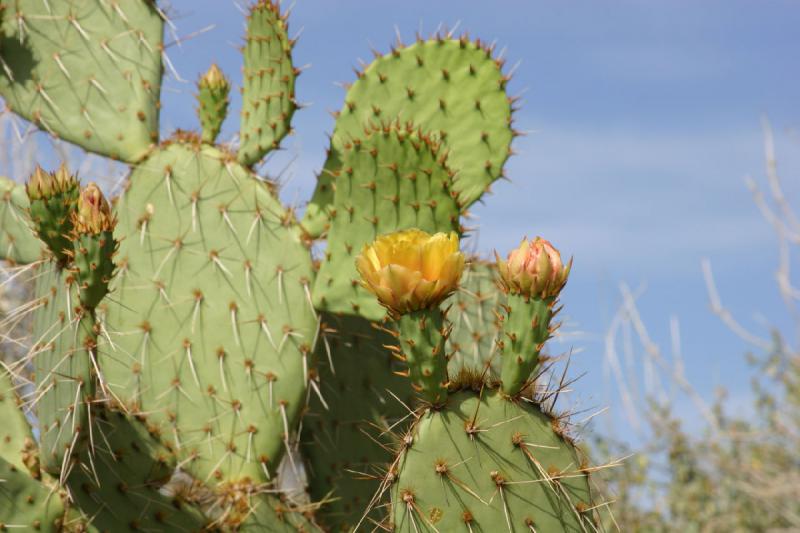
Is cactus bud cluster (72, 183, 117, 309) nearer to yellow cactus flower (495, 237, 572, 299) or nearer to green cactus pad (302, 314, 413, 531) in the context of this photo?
yellow cactus flower (495, 237, 572, 299)

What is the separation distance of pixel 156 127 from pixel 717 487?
4577 millimetres

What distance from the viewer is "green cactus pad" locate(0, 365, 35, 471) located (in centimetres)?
192

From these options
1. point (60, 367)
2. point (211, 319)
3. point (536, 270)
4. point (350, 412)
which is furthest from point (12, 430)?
point (536, 270)

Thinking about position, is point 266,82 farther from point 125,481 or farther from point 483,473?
point 483,473

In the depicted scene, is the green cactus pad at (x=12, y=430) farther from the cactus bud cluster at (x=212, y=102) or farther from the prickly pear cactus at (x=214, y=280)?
the cactus bud cluster at (x=212, y=102)

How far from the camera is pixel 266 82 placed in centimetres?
242

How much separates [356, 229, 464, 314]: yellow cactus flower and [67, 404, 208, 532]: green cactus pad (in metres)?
0.81

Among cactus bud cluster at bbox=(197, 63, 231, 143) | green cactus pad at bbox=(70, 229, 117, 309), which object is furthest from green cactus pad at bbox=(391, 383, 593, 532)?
cactus bud cluster at bbox=(197, 63, 231, 143)

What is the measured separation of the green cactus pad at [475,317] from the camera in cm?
263

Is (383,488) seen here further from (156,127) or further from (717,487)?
(717,487)

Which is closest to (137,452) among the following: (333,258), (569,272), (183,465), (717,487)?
(183,465)

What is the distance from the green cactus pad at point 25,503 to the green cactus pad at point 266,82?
94 cm

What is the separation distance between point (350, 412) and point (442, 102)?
0.77m

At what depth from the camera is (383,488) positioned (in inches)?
55.0
